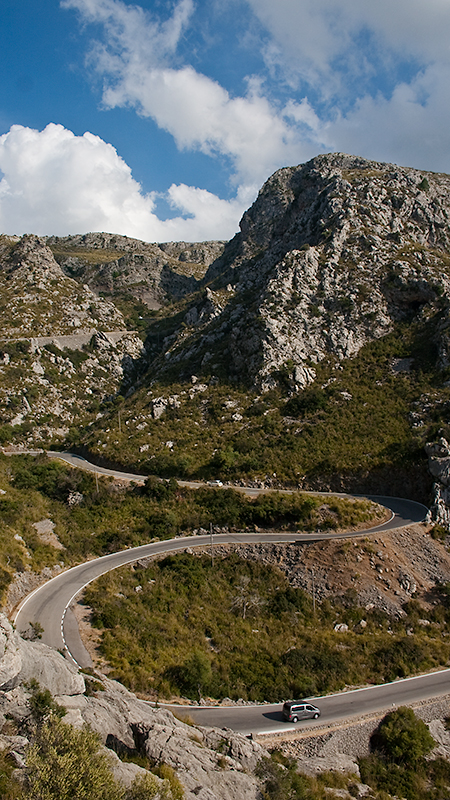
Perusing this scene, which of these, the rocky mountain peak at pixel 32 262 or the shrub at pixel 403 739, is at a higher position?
the rocky mountain peak at pixel 32 262

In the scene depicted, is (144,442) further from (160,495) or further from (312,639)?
(312,639)

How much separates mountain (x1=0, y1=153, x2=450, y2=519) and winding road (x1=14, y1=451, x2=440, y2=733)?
889 cm

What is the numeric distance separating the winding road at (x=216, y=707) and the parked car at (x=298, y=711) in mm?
361

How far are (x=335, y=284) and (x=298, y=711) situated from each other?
206ft

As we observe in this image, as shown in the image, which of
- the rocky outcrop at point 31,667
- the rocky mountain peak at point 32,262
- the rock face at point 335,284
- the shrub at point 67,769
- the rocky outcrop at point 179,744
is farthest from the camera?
the rocky mountain peak at point 32,262

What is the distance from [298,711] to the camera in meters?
20.7

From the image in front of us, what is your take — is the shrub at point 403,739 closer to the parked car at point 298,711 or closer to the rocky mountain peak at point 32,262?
the parked car at point 298,711

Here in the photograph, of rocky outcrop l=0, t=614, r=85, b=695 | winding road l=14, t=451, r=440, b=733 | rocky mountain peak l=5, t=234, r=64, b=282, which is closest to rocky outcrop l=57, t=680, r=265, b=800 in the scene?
rocky outcrop l=0, t=614, r=85, b=695

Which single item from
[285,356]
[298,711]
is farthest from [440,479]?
[285,356]

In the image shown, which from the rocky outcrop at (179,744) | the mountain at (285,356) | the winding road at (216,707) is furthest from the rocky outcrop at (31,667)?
the mountain at (285,356)

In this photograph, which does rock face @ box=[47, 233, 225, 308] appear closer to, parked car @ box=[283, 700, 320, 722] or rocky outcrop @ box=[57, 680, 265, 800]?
parked car @ box=[283, 700, 320, 722]

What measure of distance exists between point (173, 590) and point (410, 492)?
2693cm

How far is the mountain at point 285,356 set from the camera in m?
49.7

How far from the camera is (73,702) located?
46.7 ft
